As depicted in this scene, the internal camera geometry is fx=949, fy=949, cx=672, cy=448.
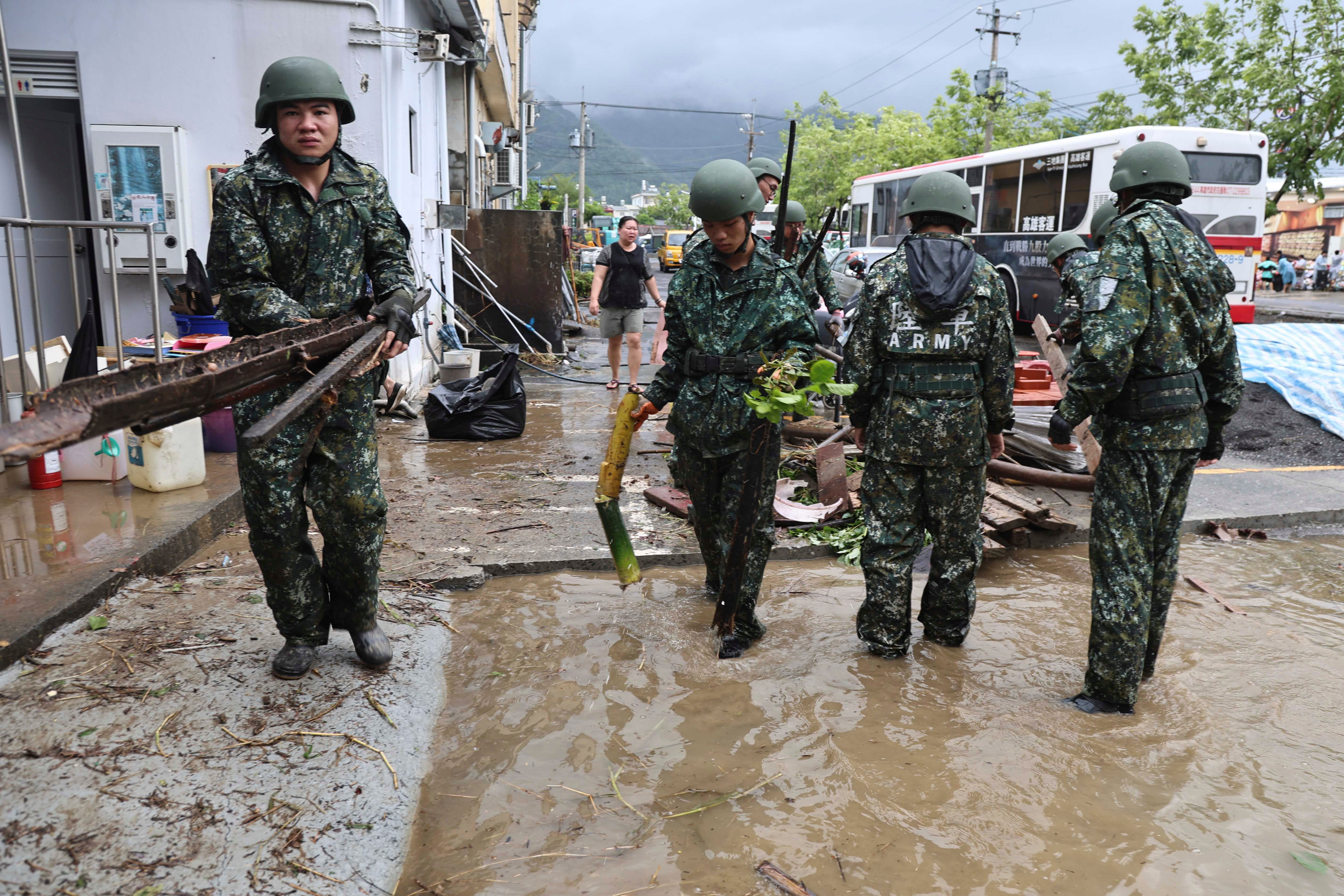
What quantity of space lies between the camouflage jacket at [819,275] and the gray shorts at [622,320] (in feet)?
10.3

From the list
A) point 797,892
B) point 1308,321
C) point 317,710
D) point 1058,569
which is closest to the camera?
point 797,892

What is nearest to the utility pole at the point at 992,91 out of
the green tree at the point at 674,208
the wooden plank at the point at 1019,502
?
the wooden plank at the point at 1019,502

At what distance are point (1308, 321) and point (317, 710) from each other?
21946 millimetres

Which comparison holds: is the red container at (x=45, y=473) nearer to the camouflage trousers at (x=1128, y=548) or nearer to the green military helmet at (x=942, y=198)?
the green military helmet at (x=942, y=198)

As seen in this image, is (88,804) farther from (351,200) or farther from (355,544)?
(351,200)

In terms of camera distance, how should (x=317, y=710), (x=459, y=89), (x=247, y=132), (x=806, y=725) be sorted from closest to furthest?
(x=317, y=710)
(x=806, y=725)
(x=247, y=132)
(x=459, y=89)

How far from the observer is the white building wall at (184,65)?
737 cm

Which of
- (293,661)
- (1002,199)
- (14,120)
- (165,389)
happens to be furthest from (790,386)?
(1002,199)

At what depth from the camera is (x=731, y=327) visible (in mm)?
3918

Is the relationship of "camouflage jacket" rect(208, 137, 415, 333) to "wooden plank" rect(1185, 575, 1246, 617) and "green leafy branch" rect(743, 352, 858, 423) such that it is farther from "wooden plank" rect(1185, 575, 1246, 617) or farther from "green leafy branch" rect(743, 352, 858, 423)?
"wooden plank" rect(1185, 575, 1246, 617)

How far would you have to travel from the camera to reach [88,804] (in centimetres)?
251

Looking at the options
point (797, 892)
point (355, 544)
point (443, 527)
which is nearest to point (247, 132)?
point (443, 527)

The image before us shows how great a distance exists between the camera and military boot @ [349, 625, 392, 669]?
347cm

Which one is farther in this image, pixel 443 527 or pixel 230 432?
pixel 230 432
